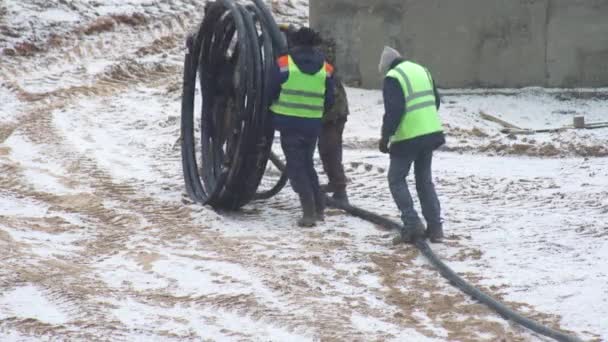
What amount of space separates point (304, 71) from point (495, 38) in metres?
7.44

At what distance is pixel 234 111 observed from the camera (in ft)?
36.2

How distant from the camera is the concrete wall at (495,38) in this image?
16.1 meters

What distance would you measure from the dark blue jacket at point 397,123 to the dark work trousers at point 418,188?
8 centimetres

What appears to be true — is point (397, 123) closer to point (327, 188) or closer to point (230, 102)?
point (327, 188)

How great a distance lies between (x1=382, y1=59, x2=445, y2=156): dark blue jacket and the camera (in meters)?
8.68

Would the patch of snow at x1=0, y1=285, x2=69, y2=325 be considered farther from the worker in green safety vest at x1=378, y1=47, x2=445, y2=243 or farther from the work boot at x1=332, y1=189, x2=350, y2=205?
the work boot at x1=332, y1=189, x2=350, y2=205

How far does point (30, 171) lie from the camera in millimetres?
12227

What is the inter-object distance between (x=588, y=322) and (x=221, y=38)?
5651mm

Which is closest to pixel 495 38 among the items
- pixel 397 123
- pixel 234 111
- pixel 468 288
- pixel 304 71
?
pixel 234 111

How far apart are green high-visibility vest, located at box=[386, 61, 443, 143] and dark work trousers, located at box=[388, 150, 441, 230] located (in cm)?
21

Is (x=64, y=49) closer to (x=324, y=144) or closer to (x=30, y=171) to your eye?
(x=30, y=171)

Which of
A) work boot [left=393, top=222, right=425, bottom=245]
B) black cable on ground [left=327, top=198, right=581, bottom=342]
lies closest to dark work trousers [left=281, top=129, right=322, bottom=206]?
black cable on ground [left=327, top=198, right=581, bottom=342]

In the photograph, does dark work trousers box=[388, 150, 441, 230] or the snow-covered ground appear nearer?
the snow-covered ground

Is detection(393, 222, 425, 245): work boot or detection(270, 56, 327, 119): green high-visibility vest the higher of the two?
detection(270, 56, 327, 119): green high-visibility vest
